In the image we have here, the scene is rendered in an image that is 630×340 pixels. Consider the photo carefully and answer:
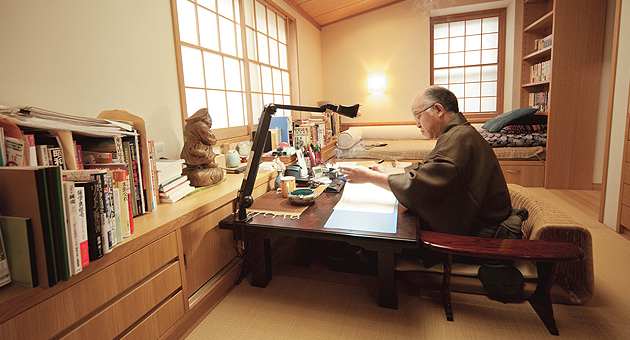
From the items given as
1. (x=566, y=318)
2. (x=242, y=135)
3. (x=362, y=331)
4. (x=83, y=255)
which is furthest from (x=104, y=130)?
(x=566, y=318)

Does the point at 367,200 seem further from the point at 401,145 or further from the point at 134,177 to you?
the point at 401,145

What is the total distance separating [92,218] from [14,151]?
0.25 meters

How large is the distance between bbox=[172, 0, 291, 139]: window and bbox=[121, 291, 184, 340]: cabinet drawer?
3.93 feet

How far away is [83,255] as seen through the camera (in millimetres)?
849

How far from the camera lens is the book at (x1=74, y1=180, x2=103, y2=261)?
873mm

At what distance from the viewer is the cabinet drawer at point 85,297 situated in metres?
0.74

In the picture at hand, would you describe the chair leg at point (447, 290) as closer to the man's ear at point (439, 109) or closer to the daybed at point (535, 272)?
the daybed at point (535, 272)

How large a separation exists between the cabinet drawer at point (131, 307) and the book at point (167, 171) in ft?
1.31

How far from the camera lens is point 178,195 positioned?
4.78ft

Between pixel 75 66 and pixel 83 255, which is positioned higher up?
pixel 75 66

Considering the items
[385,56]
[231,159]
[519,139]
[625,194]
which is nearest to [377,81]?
[385,56]

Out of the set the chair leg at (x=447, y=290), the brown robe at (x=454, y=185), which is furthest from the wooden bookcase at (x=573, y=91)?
the chair leg at (x=447, y=290)

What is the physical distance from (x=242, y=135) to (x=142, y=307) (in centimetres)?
189

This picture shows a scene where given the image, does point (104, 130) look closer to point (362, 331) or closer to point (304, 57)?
point (362, 331)
